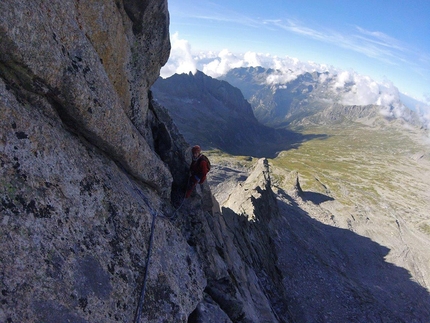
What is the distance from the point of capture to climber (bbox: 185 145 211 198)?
19234 mm

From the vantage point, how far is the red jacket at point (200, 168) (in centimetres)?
1925

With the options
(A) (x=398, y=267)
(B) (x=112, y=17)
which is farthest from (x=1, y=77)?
(A) (x=398, y=267)

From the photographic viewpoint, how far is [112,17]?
44.7 feet

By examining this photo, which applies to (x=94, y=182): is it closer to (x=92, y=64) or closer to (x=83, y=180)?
(x=83, y=180)

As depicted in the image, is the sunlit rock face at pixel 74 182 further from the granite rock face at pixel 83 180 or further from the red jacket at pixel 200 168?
the red jacket at pixel 200 168

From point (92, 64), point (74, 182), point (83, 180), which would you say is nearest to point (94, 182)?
point (83, 180)

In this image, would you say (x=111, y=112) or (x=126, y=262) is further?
(x=111, y=112)

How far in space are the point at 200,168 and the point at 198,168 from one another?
7.2 inches

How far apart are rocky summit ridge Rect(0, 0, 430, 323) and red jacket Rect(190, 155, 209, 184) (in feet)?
5.34

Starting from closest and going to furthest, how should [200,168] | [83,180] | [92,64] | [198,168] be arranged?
A: [83,180] → [92,64] → [200,168] → [198,168]

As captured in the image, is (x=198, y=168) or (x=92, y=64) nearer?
(x=92, y=64)

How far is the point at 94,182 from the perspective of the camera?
11234mm

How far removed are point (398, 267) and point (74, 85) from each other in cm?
11176

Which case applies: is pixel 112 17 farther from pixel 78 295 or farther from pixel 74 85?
pixel 78 295
